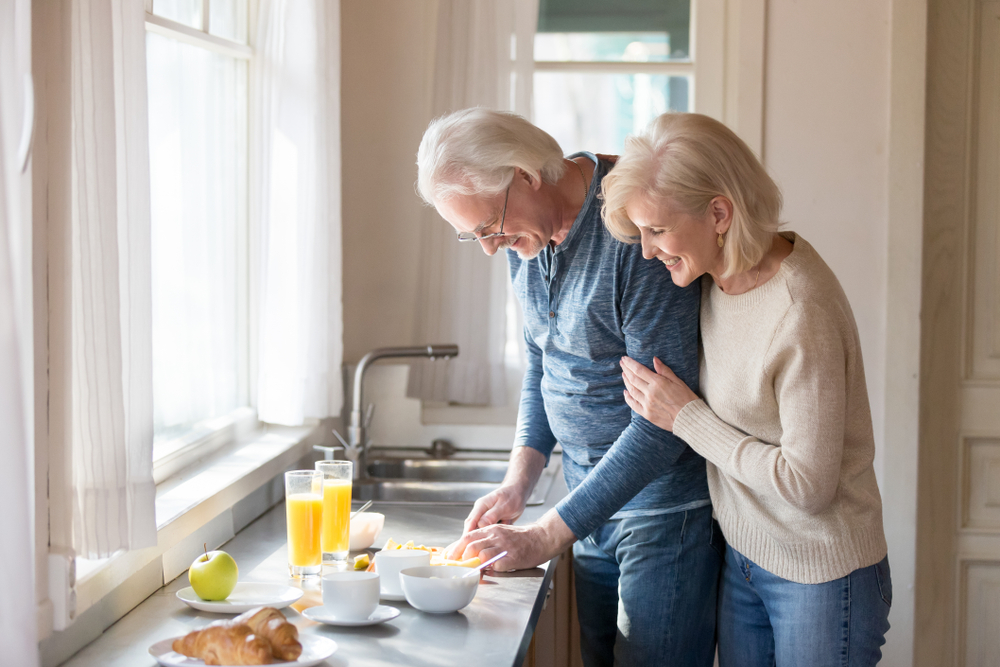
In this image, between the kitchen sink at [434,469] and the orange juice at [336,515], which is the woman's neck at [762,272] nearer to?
the orange juice at [336,515]

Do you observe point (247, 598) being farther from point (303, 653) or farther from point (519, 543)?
point (519, 543)

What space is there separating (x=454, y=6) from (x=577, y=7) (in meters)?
0.34

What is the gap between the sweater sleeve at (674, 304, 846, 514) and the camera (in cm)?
126

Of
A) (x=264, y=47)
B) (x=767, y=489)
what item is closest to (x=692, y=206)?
(x=767, y=489)

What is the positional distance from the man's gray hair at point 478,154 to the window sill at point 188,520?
0.68 metres

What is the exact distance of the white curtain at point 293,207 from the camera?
2.08 meters

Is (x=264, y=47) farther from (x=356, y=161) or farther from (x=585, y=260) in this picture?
Answer: (x=585, y=260)

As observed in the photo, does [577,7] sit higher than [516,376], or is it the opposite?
[577,7]

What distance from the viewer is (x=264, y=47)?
2.06m

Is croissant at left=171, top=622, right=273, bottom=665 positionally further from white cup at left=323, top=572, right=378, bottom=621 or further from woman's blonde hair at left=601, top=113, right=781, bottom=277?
woman's blonde hair at left=601, top=113, right=781, bottom=277

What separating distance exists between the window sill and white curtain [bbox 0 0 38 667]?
6.7 inches

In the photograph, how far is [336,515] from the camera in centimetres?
153

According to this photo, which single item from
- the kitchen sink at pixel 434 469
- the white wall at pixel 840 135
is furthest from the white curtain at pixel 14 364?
the white wall at pixel 840 135

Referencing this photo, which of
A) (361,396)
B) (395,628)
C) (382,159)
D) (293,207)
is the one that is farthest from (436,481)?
(395,628)
